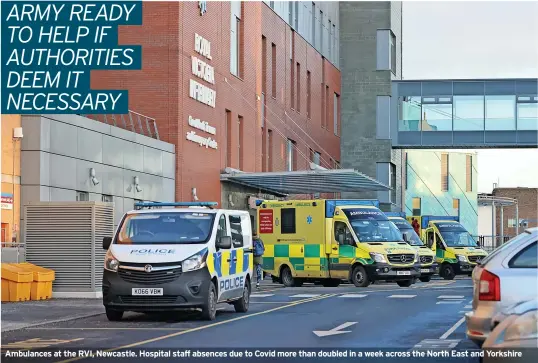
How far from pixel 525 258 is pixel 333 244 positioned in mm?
24401

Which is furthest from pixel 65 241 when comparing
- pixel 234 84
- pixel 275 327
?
pixel 234 84

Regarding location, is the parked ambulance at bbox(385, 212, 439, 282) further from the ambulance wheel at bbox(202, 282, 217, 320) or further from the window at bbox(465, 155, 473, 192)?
the window at bbox(465, 155, 473, 192)

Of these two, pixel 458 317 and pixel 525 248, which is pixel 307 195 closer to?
pixel 458 317

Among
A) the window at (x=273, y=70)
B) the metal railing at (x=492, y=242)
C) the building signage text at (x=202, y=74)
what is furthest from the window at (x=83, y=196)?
the metal railing at (x=492, y=242)

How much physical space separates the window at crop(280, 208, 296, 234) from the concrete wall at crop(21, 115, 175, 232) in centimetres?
486

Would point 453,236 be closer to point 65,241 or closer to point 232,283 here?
point 65,241

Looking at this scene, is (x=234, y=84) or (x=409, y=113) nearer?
(x=234, y=84)

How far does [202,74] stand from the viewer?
44.8 m

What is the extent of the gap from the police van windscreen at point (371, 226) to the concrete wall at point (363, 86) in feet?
113

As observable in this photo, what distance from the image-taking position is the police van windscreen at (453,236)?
48094 millimetres

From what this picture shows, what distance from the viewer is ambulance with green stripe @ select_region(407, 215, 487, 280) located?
4750 centimetres

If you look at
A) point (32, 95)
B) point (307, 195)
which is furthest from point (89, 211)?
point (307, 195)

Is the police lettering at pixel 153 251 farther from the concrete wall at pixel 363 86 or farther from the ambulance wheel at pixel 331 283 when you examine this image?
the concrete wall at pixel 363 86

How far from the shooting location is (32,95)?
81.2 feet
